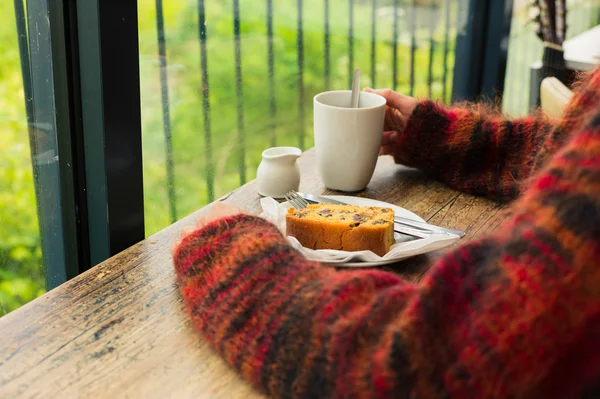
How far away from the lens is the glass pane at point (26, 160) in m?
1.08

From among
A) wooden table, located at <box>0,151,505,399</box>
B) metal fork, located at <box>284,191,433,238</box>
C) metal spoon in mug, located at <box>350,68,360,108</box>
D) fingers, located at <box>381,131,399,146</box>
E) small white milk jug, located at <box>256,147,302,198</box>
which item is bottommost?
wooden table, located at <box>0,151,505,399</box>

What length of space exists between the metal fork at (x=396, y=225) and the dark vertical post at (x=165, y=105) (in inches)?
14.9

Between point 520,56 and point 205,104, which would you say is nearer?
point 205,104

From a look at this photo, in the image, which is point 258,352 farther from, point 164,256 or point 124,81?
point 124,81

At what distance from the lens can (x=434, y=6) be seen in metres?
2.49

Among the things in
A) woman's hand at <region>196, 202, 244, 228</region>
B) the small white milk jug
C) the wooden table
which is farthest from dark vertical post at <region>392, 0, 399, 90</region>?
woman's hand at <region>196, 202, 244, 228</region>

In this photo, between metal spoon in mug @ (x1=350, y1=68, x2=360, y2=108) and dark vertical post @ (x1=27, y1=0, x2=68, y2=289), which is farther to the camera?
metal spoon in mug @ (x1=350, y1=68, x2=360, y2=108)

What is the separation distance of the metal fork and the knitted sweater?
31cm

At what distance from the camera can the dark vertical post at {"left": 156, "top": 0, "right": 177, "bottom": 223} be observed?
53.4 inches

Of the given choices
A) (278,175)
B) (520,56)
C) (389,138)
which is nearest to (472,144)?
(389,138)

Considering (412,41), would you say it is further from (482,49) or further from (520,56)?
(520,56)

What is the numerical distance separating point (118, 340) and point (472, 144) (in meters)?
0.84

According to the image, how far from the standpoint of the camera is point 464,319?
559mm

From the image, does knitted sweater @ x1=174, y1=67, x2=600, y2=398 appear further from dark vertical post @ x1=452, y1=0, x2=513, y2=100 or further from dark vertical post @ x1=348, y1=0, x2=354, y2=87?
dark vertical post @ x1=452, y1=0, x2=513, y2=100
